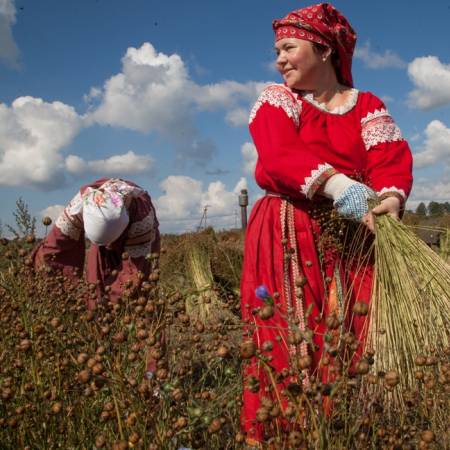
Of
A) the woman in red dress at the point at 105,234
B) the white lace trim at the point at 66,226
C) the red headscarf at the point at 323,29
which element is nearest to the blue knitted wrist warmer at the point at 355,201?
the red headscarf at the point at 323,29

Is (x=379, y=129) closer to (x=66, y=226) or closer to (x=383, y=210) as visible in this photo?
(x=383, y=210)

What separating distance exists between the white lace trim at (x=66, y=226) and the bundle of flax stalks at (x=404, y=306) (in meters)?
1.78

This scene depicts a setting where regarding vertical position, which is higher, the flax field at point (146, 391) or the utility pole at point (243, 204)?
the utility pole at point (243, 204)

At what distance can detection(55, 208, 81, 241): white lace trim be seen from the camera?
3.00m

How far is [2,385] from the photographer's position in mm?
1426

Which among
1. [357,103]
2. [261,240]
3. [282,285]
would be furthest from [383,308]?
[357,103]

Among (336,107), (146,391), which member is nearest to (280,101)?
(336,107)

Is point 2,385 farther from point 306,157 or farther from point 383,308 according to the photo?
point 306,157

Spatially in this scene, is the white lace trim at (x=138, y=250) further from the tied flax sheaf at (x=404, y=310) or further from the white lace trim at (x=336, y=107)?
the tied flax sheaf at (x=404, y=310)

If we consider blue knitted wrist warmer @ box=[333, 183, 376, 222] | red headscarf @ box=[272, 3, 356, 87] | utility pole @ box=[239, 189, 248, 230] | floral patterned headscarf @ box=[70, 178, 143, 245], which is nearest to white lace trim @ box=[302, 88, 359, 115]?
red headscarf @ box=[272, 3, 356, 87]

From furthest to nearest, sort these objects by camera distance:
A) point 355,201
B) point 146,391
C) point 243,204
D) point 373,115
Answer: point 243,204
point 373,115
point 355,201
point 146,391

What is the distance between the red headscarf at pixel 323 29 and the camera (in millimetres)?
2211

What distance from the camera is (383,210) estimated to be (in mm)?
1903

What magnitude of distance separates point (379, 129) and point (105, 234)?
1.38 m
